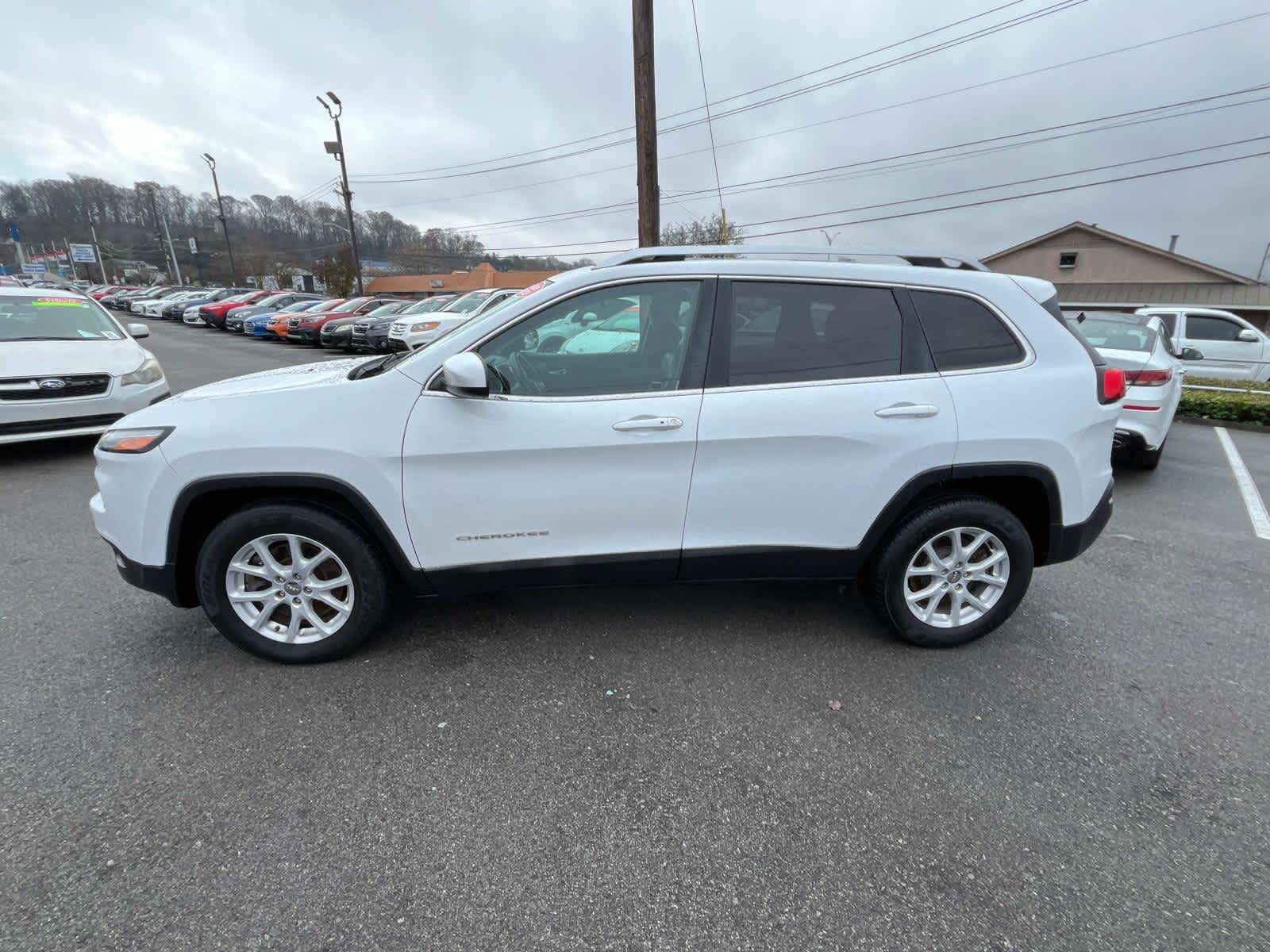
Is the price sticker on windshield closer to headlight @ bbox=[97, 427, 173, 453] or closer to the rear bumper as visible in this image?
headlight @ bbox=[97, 427, 173, 453]

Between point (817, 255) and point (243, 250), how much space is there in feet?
247

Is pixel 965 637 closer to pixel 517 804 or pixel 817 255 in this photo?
pixel 817 255

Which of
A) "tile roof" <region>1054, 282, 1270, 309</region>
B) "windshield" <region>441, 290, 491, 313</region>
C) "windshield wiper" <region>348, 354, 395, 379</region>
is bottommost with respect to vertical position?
"windshield" <region>441, 290, 491, 313</region>

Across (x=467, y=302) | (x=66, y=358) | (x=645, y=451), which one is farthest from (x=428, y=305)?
(x=645, y=451)

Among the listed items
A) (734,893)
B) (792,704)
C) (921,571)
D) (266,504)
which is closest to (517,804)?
(734,893)

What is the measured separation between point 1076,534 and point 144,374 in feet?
25.6

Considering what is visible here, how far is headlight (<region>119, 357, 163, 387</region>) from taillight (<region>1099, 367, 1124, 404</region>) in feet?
25.3

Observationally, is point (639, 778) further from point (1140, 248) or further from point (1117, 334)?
point (1140, 248)

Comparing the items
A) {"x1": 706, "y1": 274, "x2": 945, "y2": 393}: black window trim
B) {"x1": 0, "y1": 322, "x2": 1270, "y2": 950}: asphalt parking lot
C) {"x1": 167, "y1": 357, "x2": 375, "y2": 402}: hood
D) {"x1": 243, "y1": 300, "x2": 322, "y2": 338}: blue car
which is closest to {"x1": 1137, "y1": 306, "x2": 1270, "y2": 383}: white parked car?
{"x1": 0, "y1": 322, "x2": 1270, "y2": 950}: asphalt parking lot

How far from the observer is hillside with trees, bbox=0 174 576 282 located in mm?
Answer: 56906

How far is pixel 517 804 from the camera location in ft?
6.92

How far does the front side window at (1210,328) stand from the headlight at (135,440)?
1436cm

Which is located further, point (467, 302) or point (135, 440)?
point (467, 302)

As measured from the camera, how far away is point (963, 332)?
280cm
